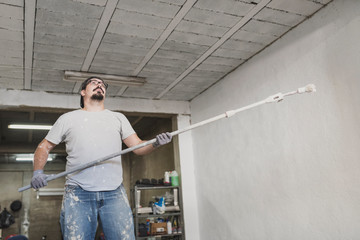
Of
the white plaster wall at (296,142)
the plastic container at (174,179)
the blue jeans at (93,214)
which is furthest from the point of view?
the plastic container at (174,179)

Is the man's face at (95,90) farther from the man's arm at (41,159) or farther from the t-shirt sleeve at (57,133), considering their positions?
the man's arm at (41,159)

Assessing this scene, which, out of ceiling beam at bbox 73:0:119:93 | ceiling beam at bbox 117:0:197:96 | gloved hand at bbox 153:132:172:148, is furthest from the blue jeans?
ceiling beam at bbox 117:0:197:96

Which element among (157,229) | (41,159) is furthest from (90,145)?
(157,229)

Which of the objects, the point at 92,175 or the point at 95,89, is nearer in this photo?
the point at 92,175

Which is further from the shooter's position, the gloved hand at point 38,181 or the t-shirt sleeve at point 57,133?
the t-shirt sleeve at point 57,133

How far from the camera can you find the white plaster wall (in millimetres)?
2256

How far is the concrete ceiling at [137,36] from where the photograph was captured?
239 centimetres

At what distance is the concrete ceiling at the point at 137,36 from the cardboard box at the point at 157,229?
191 cm

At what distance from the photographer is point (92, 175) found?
5.98 ft

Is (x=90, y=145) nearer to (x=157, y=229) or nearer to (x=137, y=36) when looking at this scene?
(x=137, y=36)

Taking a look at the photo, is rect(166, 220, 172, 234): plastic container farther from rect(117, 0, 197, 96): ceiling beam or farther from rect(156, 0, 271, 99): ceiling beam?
rect(117, 0, 197, 96): ceiling beam

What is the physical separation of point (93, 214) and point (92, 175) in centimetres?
23

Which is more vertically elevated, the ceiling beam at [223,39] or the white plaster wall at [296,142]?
the ceiling beam at [223,39]

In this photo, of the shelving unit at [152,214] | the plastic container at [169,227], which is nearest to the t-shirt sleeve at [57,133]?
the shelving unit at [152,214]
